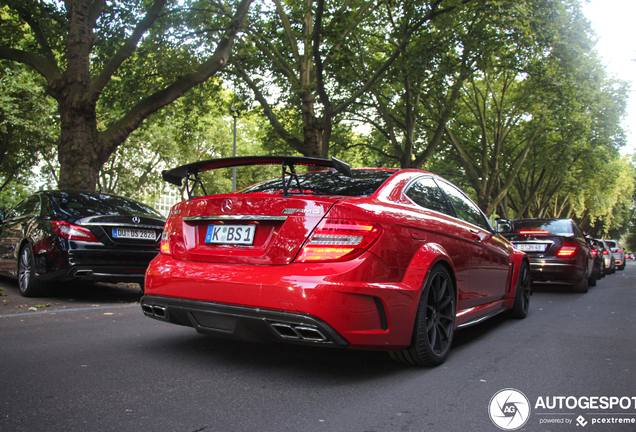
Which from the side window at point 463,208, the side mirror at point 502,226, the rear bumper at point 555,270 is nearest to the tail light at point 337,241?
the side window at point 463,208

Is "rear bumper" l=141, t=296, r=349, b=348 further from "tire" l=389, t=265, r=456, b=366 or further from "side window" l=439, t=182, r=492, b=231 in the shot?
"side window" l=439, t=182, r=492, b=231

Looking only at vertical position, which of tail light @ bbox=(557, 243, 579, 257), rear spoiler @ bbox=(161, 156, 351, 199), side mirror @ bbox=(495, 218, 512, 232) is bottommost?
tail light @ bbox=(557, 243, 579, 257)

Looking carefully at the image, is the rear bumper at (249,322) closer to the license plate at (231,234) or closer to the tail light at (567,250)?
the license plate at (231,234)

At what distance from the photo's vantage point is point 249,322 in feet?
10.3

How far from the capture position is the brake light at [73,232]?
6.39 metres

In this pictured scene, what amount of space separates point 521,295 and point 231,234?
13.7 ft

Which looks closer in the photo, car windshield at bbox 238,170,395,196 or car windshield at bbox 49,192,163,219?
car windshield at bbox 238,170,395,196

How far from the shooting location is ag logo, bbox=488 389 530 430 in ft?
8.80

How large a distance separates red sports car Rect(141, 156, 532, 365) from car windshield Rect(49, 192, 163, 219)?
3194 mm

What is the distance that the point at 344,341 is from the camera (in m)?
3.04

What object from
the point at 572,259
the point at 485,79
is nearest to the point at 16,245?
the point at 572,259

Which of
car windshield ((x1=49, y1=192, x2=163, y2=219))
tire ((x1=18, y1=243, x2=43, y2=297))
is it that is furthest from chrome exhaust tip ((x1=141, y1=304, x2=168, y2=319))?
tire ((x1=18, y1=243, x2=43, y2=297))

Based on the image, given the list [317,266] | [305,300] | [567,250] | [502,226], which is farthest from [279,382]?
[567,250]

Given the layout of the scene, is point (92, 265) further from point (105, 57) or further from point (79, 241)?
point (105, 57)
